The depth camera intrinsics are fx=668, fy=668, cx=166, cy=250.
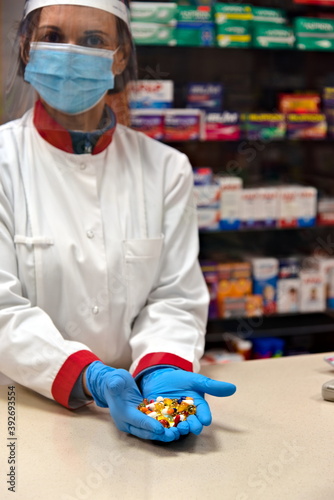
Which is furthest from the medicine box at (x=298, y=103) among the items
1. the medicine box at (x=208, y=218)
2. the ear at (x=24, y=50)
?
the ear at (x=24, y=50)

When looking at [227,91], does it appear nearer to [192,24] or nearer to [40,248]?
[192,24]

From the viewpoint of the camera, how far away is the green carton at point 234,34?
2.91m

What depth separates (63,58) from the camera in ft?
4.39

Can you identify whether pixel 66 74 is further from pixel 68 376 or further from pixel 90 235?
pixel 68 376

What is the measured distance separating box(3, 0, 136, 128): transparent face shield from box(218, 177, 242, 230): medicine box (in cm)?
158

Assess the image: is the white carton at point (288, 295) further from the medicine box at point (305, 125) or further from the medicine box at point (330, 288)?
the medicine box at point (305, 125)

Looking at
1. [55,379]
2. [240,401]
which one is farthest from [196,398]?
[55,379]

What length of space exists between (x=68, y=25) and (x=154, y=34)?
1.57 metres

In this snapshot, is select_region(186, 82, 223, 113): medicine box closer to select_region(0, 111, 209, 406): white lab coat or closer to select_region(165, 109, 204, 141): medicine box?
select_region(165, 109, 204, 141): medicine box

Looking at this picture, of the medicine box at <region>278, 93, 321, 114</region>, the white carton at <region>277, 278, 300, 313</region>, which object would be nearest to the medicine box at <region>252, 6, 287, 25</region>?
the medicine box at <region>278, 93, 321, 114</region>

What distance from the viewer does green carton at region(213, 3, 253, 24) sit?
2.89 metres

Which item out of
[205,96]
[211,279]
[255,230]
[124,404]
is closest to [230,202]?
[255,230]

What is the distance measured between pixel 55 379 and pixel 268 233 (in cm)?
213

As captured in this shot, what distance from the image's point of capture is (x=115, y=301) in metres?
1.50
